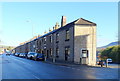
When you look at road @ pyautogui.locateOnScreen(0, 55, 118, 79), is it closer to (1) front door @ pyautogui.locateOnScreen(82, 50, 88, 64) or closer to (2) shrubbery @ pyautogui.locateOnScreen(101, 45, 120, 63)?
(1) front door @ pyautogui.locateOnScreen(82, 50, 88, 64)

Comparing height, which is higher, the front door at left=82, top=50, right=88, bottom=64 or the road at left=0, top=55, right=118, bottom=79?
the front door at left=82, top=50, right=88, bottom=64

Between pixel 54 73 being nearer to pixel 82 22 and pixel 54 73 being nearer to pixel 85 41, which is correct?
pixel 85 41

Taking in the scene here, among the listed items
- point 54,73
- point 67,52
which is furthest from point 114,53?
point 54,73

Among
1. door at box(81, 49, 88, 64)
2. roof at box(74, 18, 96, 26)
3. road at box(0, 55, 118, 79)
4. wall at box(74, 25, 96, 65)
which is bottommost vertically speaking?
road at box(0, 55, 118, 79)

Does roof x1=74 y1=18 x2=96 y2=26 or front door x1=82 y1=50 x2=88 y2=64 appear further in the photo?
roof x1=74 y1=18 x2=96 y2=26

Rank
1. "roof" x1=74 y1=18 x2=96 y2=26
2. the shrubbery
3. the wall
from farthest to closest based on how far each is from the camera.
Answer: the shrubbery < "roof" x1=74 y1=18 x2=96 y2=26 < the wall

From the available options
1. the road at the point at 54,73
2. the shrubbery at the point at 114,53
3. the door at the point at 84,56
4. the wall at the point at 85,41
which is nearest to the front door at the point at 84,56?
the door at the point at 84,56

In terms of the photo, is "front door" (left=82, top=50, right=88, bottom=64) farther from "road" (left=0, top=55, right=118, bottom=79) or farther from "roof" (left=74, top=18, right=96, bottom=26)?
"road" (left=0, top=55, right=118, bottom=79)

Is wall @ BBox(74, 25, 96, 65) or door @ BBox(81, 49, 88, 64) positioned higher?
wall @ BBox(74, 25, 96, 65)

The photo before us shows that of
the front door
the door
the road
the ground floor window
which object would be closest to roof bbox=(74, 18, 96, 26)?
the door

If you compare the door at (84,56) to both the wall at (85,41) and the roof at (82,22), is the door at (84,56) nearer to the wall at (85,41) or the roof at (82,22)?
the wall at (85,41)

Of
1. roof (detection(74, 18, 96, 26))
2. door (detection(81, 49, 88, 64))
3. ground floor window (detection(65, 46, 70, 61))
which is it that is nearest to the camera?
door (detection(81, 49, 88, 64))

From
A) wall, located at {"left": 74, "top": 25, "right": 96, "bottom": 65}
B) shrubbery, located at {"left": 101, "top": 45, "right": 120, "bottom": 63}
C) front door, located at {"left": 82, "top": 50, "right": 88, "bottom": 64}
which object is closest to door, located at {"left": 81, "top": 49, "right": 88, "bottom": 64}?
front door, located at {"left": 82, "top": 50, "right": 88, "bottom": 64}

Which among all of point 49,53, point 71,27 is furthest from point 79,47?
point 49,53
